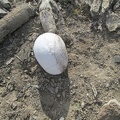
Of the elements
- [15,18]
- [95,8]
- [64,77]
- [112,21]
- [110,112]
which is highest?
[15,18]

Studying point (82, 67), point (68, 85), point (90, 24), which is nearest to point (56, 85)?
point (68, 85)

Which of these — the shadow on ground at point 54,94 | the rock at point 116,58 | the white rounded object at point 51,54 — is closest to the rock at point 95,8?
the rock at point 116,58

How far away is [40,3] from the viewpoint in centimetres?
375

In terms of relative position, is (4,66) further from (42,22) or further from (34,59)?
(42,22)

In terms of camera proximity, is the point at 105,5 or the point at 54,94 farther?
the point at 105,5

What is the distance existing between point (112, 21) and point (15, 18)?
1181mm

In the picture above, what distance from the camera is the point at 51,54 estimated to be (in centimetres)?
309

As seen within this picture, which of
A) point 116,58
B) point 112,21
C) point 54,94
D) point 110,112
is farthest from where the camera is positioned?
point 112,21

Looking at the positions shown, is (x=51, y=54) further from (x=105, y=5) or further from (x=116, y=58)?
(x=105, y=5)

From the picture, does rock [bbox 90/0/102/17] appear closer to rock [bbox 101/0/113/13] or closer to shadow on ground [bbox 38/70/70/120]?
rock [bbox 101/0/113/13]

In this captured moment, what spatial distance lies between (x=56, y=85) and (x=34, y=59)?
423 mm

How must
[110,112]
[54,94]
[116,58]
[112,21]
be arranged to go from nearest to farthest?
1. [110,112]
2. [54,94]
3. [116,58]
4. [112,21]

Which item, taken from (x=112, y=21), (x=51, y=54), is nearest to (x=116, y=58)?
(x=112, y=21)

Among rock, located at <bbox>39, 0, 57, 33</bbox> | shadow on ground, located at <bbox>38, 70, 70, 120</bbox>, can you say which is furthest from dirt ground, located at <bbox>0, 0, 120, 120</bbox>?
rock, located at <bbox>39, 0, 57, 33</bbox>
